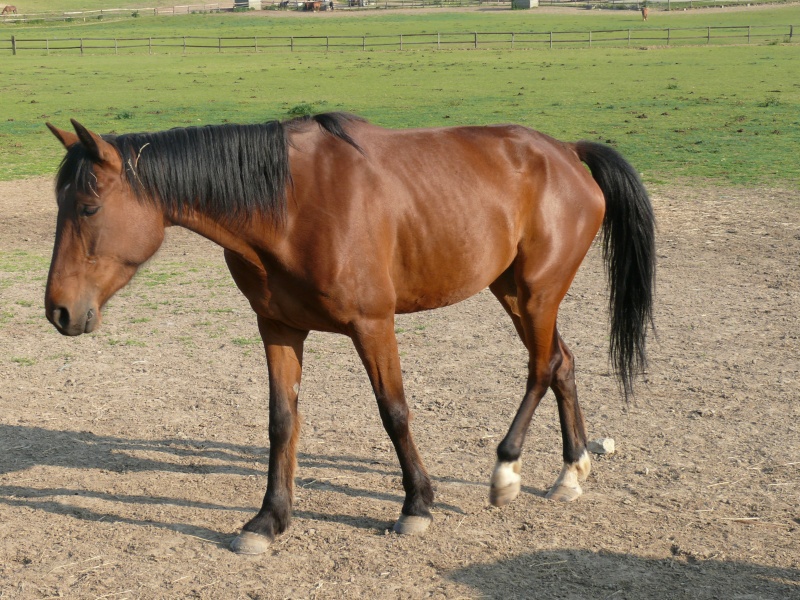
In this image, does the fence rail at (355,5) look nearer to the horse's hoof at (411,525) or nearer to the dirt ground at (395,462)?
the dirt ground at (395,462)

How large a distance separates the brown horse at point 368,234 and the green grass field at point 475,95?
8.27 meters

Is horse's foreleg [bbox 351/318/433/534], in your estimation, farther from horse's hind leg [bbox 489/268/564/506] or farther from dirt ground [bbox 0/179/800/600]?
horse's hind leg [bbox 489/268/564/506]

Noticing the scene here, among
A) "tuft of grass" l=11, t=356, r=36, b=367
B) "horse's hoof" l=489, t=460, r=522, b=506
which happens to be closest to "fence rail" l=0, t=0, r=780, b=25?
"tuft of grass" l=11, t=356, r=36, b=367

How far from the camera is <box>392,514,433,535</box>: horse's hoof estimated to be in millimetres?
4277

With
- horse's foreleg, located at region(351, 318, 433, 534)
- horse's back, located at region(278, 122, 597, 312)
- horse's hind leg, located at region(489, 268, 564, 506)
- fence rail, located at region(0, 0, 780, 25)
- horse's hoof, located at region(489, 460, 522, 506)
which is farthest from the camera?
fence rail, located at region(0, 0, 780, 25)

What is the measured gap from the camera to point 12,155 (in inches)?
617

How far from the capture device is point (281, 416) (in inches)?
174

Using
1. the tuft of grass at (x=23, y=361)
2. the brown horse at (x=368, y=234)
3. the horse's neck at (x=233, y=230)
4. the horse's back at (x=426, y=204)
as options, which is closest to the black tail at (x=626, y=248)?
the brown horse at (x=368, y=234)

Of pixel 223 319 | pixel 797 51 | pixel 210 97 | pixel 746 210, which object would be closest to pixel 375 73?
pixel 210 97

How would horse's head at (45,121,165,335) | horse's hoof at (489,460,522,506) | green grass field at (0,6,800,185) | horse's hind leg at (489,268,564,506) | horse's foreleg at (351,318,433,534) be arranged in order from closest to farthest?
1. horse's head at (45,121,165,335)
2. horse's foreleg at (351,318,433,534)
3. horse's hoof at (489,460,522,506)
4. horse's hind leg at (489,268,564,506)
5. green grass field at (0,6,800,185)

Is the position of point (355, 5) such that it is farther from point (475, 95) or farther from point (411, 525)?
point (411, 525)

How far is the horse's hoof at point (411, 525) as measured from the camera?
14.0 feet

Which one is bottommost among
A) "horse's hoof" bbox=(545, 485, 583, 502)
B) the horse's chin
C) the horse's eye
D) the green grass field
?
"horse's hoof" bbox=(545, 485, 583, 502)

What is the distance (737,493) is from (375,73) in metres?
29.1
